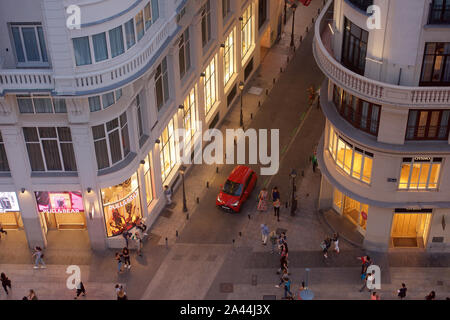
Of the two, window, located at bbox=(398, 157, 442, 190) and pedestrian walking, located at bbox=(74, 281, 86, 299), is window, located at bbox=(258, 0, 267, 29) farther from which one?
pedestrian walking, located at bbox=(74, 281, 86, 299)

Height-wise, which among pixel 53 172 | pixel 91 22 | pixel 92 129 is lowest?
pixel 53 172

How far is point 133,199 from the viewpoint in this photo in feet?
150

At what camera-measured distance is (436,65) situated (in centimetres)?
3753

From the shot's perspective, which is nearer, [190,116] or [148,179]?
[148,179]

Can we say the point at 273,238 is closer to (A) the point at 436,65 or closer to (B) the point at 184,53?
(B) the point at 184,53

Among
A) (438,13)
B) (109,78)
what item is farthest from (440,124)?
(109,78)

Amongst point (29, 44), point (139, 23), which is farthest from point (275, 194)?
point (29, 44)

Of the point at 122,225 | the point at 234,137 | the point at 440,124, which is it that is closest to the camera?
the point at 440,124

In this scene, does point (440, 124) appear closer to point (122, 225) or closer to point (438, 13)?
point (438, 13)

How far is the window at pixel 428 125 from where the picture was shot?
130ft

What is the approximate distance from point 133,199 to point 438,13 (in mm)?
21624

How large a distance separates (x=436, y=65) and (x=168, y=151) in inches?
779

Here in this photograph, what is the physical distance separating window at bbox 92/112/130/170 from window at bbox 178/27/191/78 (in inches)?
303

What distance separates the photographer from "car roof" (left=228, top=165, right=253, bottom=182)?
1972 inches
